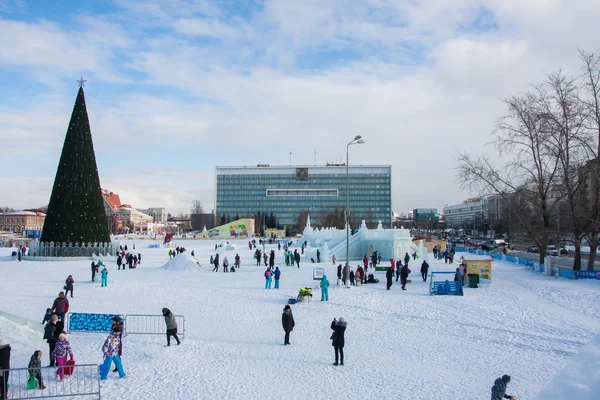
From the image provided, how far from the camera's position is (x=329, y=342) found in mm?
12414

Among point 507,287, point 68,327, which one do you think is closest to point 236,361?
A: point 68,327

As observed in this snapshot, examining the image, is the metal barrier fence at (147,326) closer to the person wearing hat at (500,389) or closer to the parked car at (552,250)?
the person wearing hat at (500,389)

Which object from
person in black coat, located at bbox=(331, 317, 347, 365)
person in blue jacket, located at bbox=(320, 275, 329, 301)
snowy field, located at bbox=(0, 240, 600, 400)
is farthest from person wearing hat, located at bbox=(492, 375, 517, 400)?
person in blue jacket, located at bbox=(320, 275, 329, 301)

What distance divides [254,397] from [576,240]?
2592 cm

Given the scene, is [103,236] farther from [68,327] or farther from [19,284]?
[68,327]

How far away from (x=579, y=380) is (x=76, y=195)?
41937 mm

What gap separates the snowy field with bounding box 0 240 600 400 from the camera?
9.05 m

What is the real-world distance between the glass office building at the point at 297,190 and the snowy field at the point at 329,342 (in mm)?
127952

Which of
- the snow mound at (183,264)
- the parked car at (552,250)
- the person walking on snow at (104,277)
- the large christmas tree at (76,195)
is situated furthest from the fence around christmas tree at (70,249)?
the parked car at (552,250)

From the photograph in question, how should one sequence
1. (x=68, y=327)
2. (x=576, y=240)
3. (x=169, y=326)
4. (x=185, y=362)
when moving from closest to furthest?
(x=185, y=362) < (x=169, y=326) < (x=68, y=327) < (x=576, y=240)

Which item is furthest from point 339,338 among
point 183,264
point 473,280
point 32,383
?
point 183,264

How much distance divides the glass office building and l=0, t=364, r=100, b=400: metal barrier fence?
141 m

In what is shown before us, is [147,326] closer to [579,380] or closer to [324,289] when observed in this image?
[324,289]

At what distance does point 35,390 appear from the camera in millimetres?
8453
